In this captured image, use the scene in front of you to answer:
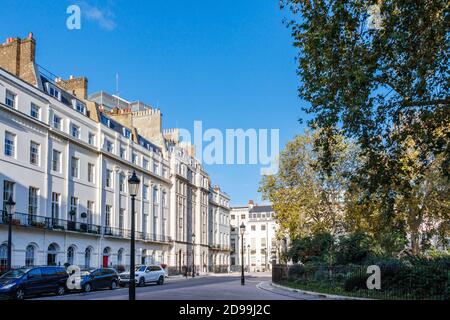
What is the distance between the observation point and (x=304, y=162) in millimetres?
47594

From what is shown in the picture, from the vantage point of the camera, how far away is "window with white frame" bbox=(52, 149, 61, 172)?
43844 mm

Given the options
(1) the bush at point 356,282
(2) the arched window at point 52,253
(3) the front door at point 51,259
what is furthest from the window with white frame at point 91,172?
(1) the bush at point 356,282

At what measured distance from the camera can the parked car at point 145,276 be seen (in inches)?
1481

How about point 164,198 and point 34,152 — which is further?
point 164,198

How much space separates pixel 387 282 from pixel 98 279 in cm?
1818

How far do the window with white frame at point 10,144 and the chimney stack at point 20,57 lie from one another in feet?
22.4

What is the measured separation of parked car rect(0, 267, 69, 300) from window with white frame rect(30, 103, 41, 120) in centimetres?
1616

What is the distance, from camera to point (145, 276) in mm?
38219

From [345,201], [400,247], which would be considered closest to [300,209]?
[345,201]

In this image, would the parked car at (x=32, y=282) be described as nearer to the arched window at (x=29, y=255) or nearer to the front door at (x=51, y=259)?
the arched window at (x=29, y=255)

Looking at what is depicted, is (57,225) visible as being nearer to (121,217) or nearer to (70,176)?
(70,176)

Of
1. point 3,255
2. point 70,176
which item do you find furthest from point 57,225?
point 3,255
